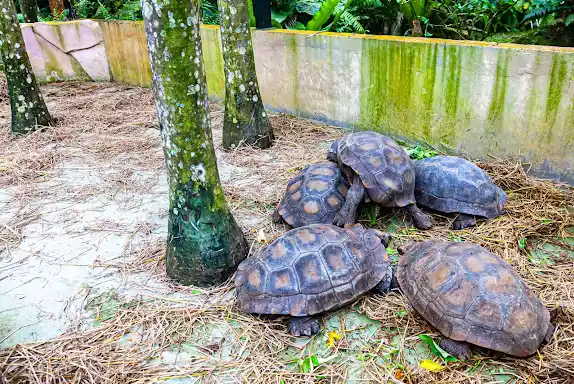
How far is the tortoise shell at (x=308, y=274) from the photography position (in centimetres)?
279

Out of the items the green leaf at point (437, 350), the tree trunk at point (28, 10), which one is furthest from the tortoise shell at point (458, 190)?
the tree trunk at point (28, 10)

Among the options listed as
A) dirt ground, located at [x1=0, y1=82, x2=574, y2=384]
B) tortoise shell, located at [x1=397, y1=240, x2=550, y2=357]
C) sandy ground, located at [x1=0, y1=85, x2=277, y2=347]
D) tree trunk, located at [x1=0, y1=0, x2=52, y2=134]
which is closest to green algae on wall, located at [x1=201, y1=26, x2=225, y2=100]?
sandy ground, located at [x1=0, y1=85, x2=277, y2=347]

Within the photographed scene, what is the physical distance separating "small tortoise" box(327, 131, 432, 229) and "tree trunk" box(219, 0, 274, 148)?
1.95m

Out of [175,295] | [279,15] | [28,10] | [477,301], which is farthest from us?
[28,10]

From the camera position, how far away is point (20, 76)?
20.5 ft

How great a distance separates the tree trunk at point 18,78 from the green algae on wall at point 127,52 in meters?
2.65

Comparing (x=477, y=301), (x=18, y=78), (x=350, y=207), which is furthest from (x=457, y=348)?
(x=18, y=78)

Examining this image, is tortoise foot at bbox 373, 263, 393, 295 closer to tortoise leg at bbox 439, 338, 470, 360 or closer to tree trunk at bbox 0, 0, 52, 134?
tortoise leg at bbox 439, 338, 470, 360

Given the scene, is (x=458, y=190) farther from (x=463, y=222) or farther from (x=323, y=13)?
(x=323, y=13)

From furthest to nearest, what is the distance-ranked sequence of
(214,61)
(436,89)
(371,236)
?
(214,61), (436,89), (371,236)

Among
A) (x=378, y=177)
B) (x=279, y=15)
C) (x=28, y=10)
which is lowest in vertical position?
(x=378, y=177)

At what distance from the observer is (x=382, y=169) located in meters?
3.71

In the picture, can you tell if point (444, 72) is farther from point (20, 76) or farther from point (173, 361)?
point (20, 76)

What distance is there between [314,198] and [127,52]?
6975mm
